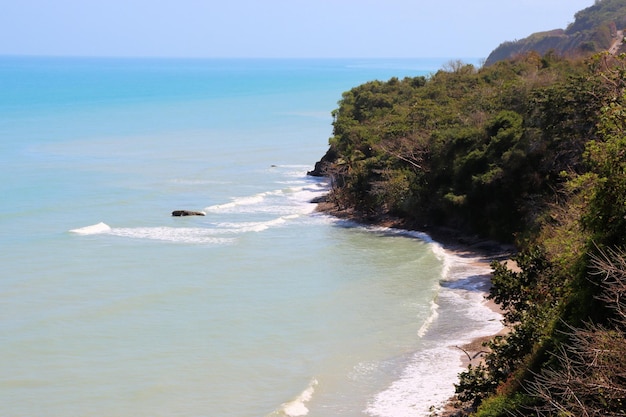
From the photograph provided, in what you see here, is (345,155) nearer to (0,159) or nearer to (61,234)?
(61,234)

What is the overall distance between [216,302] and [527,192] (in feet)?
49.4

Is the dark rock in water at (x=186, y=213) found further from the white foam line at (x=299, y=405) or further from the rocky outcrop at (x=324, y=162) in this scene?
the white foam line at (x=299, y=405)

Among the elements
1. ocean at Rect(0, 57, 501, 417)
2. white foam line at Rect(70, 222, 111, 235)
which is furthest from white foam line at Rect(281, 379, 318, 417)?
white foam line at Rect(70, 222, 111, 235)

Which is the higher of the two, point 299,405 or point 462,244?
point 299,405

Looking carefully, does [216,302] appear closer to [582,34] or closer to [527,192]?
[527,192]

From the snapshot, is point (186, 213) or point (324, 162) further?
point (324, 162)

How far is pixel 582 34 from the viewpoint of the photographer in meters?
116

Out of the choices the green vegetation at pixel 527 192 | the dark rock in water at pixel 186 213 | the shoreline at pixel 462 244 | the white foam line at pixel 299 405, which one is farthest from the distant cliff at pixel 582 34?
the white foam line at pixel 299 405

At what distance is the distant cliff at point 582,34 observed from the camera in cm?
10412

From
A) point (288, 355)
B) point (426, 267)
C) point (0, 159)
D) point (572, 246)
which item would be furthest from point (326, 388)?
point (0, 159)

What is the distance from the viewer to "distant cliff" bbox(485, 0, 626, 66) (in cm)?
10412

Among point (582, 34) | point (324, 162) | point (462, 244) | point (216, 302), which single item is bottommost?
point (216, 302)

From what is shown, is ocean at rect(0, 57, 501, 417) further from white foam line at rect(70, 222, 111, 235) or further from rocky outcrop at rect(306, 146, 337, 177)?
rocky outcrop at rect(306, 146, 337, 177)

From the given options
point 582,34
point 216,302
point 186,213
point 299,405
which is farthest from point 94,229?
point 582,34
